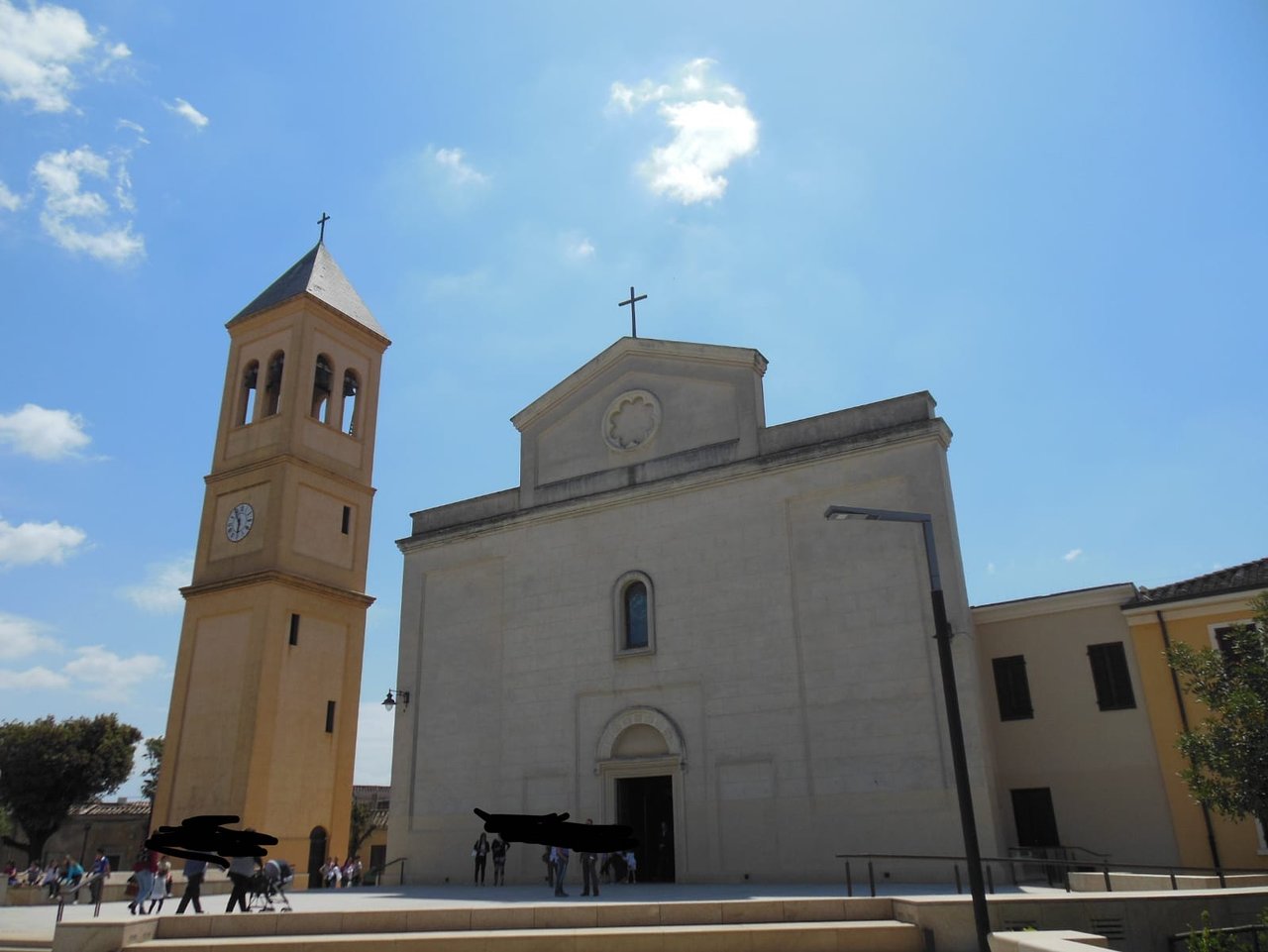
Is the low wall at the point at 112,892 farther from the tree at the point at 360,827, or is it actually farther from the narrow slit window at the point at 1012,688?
the tree at the point at 360,827

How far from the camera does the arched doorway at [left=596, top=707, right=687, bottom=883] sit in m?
21.6

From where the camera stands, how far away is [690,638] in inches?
886

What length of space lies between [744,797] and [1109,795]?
24.3 feet

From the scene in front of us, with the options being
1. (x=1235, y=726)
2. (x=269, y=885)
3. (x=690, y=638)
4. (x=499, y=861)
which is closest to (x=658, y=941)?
(x=269, y=885)

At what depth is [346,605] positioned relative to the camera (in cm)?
3366

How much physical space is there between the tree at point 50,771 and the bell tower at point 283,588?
68.0ft

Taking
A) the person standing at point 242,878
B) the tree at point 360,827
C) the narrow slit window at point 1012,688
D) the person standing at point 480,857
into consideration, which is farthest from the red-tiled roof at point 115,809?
the narrow slit window at point 1012,688

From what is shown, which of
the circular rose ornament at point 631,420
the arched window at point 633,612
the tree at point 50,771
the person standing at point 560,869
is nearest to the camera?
the person standing at point 560,869

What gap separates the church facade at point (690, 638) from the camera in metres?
19.9

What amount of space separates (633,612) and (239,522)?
1647 centimetres

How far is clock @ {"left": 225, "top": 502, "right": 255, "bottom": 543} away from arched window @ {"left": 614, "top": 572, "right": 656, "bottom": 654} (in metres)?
15.4

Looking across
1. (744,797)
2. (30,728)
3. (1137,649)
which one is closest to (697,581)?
(744,797)

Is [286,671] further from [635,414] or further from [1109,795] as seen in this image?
[1109,795]

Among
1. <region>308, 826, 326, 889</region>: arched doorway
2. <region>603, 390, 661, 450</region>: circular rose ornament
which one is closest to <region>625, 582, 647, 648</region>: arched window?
<region>603, 390, 661, 450</region>: circular rose ornament
